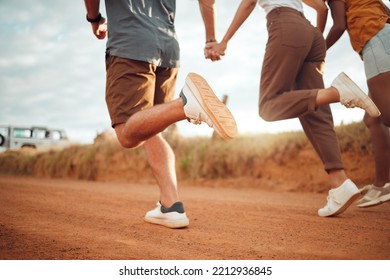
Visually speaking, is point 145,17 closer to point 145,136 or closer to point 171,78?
point 171,78

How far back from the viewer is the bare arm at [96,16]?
2586 mm

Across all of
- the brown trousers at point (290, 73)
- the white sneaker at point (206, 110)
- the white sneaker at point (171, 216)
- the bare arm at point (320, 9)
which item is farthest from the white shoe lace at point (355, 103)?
the white sneaker at point (171, 216)

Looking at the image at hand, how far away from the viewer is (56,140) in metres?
17.2

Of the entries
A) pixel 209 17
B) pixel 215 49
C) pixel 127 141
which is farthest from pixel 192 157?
pixel 127 141

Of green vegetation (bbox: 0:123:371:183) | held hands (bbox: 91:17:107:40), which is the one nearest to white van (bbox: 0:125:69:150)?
green vegetation (bbox: 0:123:371:183)

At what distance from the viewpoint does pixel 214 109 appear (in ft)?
6.19

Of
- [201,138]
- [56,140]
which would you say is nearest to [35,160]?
[201,138]

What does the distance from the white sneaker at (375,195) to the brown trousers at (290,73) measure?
2.00ft

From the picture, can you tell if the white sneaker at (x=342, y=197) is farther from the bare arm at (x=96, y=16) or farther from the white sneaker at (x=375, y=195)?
the bare arm at (x=96, y=16)

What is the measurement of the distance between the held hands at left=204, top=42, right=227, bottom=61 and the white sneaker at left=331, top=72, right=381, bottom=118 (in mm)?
938

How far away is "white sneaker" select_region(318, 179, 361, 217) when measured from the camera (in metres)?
2.57

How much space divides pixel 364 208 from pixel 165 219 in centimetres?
199

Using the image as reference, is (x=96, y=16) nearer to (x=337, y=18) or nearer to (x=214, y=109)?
(x=214, y=109)

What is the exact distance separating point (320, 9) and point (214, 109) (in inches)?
63.3
